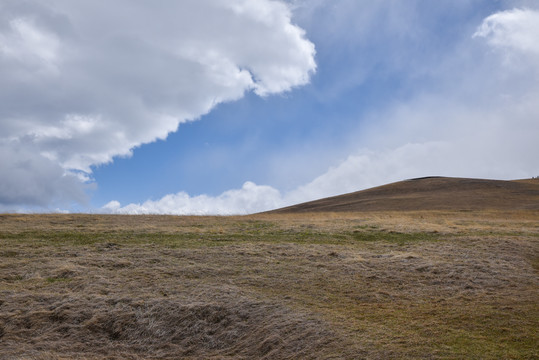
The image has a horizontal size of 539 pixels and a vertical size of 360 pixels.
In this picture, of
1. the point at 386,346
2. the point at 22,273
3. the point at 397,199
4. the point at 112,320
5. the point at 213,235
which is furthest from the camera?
the point at 397,199

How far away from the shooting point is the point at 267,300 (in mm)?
10656

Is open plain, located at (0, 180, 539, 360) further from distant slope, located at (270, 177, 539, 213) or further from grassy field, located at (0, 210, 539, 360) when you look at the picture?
distant slope, located at (270, 177, 539, 213)

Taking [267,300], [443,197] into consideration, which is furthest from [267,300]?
[443,197]

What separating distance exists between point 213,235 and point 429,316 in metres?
13.4

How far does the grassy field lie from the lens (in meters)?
8.52

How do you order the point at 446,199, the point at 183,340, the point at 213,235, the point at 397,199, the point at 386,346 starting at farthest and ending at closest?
the point at 397,199 < the point at 446,199 < the point at 213,235 < the point at 183,340 < the point at 386,346

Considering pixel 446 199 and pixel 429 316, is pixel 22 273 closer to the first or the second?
pixel 429 316

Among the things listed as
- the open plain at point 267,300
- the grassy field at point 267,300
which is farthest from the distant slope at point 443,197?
the grassy field at point 267,300

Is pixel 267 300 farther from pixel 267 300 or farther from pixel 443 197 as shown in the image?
pixel 443 197

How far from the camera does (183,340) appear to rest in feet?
30.1

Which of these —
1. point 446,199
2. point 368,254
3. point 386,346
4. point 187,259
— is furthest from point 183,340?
point 446,199

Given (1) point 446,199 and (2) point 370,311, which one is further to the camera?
(1) point 446,199

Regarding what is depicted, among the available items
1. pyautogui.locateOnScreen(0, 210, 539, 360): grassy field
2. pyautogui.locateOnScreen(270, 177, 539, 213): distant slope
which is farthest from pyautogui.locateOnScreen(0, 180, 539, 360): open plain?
pyautogui.locateOnScreen(270, 177, 539, 213): distant slope

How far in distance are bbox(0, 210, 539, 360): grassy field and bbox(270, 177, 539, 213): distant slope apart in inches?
1199
